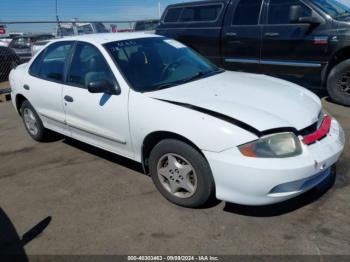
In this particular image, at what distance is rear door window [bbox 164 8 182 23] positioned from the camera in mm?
8131

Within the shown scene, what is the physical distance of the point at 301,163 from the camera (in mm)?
2723

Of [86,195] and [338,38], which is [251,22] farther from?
[86,195]

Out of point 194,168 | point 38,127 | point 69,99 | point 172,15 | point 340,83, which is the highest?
point 172,15

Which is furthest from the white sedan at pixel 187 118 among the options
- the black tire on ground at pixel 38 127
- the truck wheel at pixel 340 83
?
the truck wheel at pixel 340 83

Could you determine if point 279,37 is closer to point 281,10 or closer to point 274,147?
point 281,10

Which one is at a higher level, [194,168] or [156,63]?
[156,63]

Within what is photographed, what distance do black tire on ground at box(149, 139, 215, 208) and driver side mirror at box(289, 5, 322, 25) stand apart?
4114mm

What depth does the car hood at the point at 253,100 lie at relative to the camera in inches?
114

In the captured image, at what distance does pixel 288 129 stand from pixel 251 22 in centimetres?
449

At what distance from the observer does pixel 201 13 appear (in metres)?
7.67

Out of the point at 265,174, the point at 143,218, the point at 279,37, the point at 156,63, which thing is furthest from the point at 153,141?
the point at 279,37

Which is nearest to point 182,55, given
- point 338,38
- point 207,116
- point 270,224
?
point 207,116

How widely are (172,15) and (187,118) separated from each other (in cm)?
585

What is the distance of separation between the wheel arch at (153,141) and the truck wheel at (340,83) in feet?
12.7
